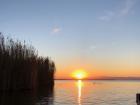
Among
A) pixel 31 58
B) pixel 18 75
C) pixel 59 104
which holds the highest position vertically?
pixel 31 58

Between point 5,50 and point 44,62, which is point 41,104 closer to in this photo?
point 5,50

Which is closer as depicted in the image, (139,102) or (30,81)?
(139,102)

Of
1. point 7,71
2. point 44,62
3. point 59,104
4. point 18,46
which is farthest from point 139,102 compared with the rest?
point 44,62

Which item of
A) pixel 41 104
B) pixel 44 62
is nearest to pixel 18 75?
pixel 41 104

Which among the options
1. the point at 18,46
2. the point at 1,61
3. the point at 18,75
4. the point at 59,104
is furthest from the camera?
the point at 18,46

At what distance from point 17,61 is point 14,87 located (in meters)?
4.35

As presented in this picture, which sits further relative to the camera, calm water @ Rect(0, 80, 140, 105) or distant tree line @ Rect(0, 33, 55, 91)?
distant tree line @ Rect(0, 33, 55, 91)

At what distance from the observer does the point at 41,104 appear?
26922mm

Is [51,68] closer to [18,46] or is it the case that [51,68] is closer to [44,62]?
[44,62]

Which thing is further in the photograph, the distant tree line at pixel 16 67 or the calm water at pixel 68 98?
the distant tree line at pixel 16 67

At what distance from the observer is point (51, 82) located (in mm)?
65438

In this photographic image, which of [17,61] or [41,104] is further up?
[17,61]

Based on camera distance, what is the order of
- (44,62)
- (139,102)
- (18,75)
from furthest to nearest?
(44,62)
(18,75)
(139,102)

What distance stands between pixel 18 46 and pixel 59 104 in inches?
873
